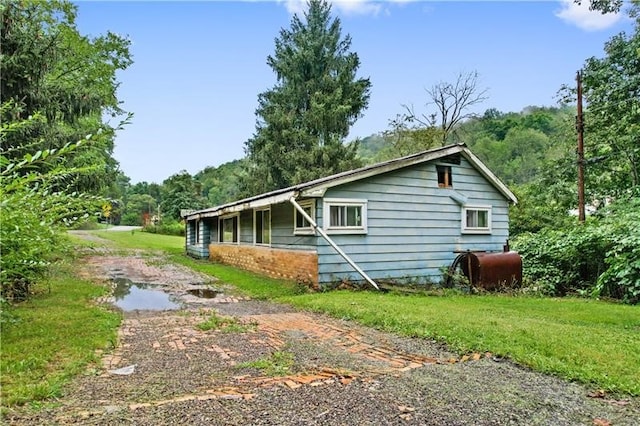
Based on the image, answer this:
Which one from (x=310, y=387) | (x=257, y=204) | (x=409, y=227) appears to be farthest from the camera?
(x=257, y=204)

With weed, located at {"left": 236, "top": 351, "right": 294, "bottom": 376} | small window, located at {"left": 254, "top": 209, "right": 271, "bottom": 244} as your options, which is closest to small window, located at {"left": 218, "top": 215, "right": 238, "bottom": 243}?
small window, located at {"left": 254, "top": 209, "right": 271, "bottom": 244}

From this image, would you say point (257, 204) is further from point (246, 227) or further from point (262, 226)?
point (246, 227)

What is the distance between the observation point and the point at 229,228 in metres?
16.5

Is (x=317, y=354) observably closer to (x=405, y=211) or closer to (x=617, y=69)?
(x=405, y=211)

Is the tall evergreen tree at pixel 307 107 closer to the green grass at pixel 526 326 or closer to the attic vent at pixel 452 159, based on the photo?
the attic vent at pixel 452 159

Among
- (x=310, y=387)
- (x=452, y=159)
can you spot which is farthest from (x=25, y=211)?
(x=452, y=159)

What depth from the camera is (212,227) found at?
19.0 m

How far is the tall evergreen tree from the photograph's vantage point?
28141 mm

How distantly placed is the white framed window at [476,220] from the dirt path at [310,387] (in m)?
7.40

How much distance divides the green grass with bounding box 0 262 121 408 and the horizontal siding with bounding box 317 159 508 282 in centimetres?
497

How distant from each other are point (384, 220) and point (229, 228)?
7806mm

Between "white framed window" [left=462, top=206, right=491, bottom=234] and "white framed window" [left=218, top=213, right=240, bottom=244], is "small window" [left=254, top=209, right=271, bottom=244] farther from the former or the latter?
"white framed window" [left=462, top=206, right=491, bottom=234]

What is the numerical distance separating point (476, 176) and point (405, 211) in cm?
288

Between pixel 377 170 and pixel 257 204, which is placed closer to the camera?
pixel 377 170
